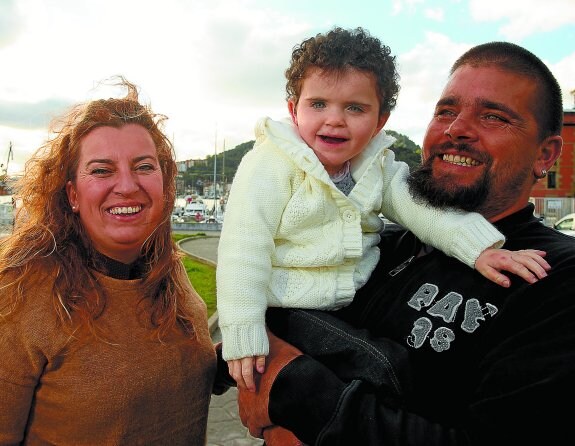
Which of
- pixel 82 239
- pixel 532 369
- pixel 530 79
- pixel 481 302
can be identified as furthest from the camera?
pixel 82 239

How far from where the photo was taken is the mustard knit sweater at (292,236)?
6.72 ft

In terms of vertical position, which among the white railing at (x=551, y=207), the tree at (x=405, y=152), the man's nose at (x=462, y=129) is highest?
the man's nose at (x=462, y=129)

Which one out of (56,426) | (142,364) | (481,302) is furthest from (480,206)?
(56,426)

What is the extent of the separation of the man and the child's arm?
0.18 feet

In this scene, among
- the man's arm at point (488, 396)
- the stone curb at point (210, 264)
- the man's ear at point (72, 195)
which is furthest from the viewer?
the stone curb at point (210, 264)

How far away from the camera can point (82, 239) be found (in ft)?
8.03

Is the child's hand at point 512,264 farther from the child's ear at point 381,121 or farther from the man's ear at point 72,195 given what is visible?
the man's ear at point 72,195

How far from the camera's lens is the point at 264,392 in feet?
6.42

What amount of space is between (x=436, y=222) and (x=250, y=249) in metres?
0.78

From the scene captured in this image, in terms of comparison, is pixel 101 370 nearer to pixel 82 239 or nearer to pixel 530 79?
pixel 82 239

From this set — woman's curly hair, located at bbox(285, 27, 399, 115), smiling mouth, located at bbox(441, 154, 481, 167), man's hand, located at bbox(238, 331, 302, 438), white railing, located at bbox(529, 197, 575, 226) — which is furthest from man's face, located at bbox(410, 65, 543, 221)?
white railing, located at bbox(529, 197, 575, 226)

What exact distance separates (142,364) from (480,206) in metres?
1.55

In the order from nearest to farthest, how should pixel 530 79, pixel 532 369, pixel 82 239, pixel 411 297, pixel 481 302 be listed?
1. pixel 532 369
2. pixel 481 302
3. pixel 411 297
4. pixel 530 79
5. pixel 82 239

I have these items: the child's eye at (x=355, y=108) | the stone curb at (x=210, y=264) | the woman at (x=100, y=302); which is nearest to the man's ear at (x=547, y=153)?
the child's eye at (x=355, y=108)
